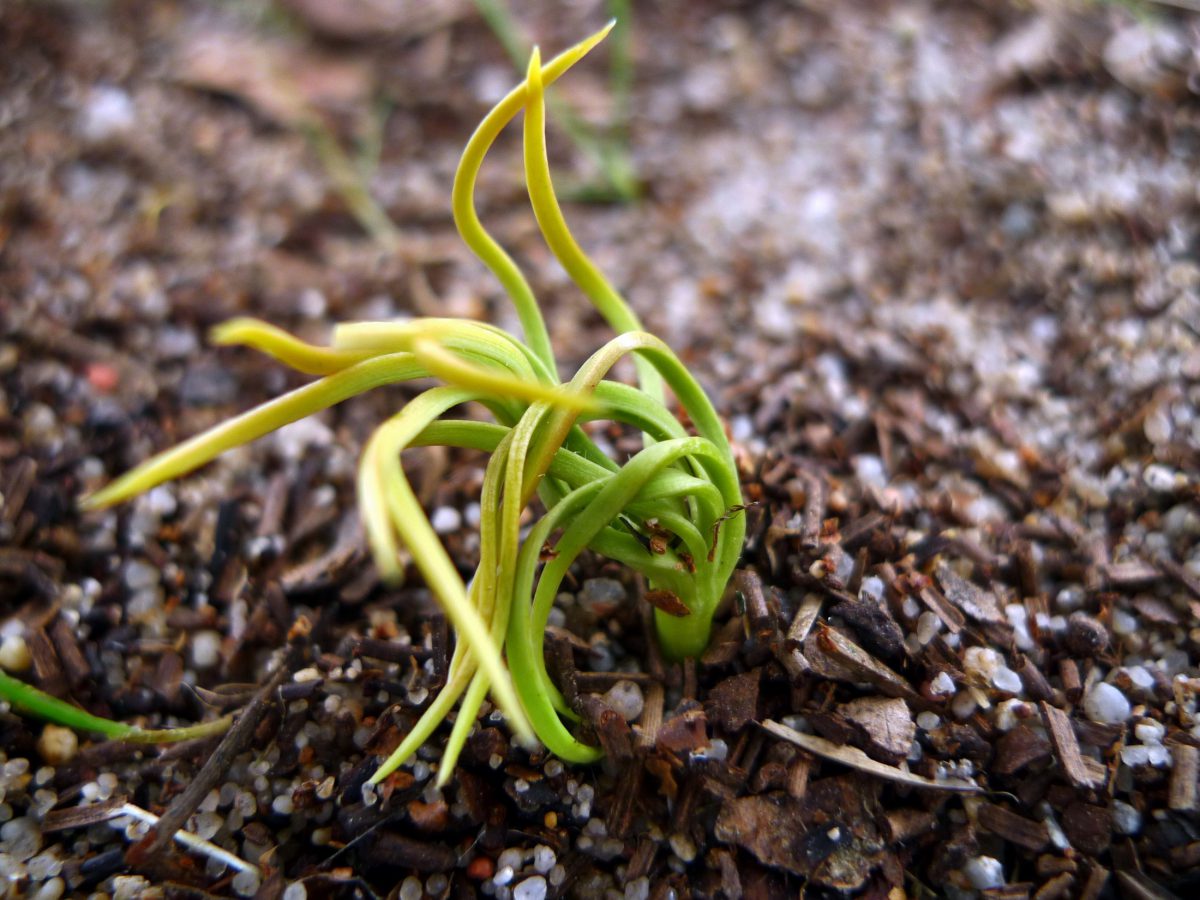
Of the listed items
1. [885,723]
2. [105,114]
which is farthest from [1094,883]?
[105,114]

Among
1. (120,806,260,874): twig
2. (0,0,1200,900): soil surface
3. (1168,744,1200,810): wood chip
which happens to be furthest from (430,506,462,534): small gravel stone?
(1168,744,1200,810): wood chip

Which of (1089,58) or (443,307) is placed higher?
(1089,58)

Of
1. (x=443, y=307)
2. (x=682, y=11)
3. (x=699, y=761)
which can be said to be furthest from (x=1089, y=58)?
(x=699, y=761)

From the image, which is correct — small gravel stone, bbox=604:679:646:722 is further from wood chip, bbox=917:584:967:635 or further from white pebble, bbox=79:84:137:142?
white pebble, bbox=79:84:137:142

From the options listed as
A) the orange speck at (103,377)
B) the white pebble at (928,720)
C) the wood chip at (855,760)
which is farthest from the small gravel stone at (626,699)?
the orange speck at (103,377)

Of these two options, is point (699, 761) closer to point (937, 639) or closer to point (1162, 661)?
point (937, 639)

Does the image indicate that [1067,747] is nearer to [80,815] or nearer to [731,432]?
[731,432]
